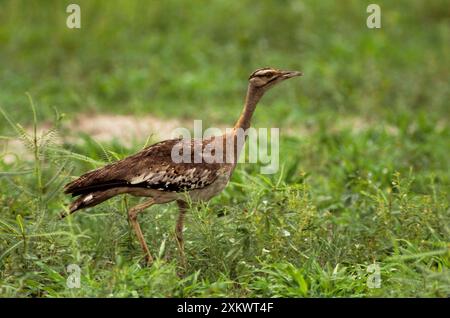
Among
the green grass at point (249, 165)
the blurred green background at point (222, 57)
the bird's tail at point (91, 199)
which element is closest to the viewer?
the green grass at point (249, 165)

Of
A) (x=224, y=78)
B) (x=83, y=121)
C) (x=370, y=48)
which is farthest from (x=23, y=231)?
(x=370, y=48)

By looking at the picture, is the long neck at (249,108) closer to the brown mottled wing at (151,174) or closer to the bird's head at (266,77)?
the bird's head at (266,77)

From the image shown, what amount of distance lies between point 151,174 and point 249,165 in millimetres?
1953

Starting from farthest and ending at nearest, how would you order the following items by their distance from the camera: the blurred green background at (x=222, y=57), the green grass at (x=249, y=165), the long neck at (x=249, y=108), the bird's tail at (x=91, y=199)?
the blurred green background at (x=222, y=57)
the long neck at (x=249, y=108)
the bird's tail at (x=91, y=199)
the green grass at (x=249, y=165)

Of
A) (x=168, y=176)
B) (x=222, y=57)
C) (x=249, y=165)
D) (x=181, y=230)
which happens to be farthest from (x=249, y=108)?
(x=222, y=57)

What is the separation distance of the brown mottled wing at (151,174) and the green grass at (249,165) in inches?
6.0

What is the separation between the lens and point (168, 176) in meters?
5.52

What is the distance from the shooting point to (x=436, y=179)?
7.65 meters

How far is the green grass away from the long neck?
0.41 m

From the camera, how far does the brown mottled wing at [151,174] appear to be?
17.8 ft

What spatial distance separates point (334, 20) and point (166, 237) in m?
6.72

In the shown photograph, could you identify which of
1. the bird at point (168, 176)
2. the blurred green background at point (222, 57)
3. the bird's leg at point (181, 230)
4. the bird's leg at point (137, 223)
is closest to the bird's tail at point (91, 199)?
the bird at point (168, 176)
